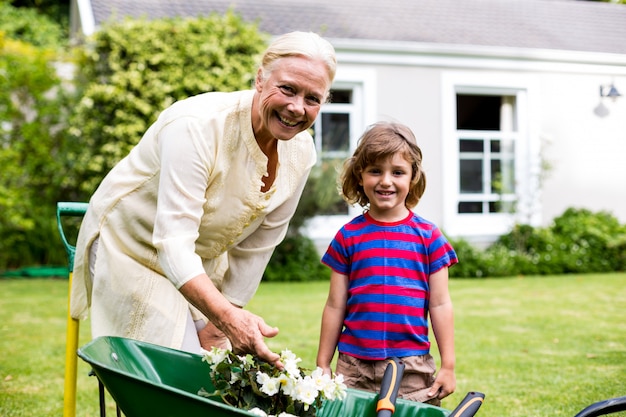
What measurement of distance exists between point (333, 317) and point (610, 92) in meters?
9.57

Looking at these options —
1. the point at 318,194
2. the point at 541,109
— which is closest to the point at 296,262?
the point at 318,194

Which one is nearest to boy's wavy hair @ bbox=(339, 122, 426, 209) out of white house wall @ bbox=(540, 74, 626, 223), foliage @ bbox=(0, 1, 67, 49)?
white house wall @ bbox=(540, 74, 626, 223)

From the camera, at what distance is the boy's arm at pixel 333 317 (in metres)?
2.44

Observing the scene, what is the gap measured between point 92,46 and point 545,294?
5812 millimetres

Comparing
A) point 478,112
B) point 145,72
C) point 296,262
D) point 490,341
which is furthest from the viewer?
point 478,112

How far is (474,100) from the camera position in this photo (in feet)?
38.1

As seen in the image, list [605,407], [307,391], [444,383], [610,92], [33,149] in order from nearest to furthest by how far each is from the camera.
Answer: [605,407] < [307,391] < [444,383] < [33,149] < [610,92]

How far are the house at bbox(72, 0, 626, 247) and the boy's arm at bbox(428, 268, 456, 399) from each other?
6.96m

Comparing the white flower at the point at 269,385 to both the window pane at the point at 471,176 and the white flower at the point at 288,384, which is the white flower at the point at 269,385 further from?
the window pane at the point at 471,176

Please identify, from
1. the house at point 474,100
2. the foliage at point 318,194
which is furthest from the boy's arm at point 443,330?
the house at point 474,100

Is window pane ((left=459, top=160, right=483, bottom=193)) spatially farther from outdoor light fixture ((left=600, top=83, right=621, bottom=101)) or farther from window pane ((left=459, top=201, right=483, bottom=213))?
outdoor light fixture ((left=600, top=83, right=621, bottom=101))

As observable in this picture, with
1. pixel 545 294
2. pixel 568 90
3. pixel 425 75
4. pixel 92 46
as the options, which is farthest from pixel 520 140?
pixel 92 46

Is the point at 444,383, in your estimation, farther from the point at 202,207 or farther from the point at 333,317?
the point at 202,207

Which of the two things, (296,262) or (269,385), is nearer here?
(269,385)
